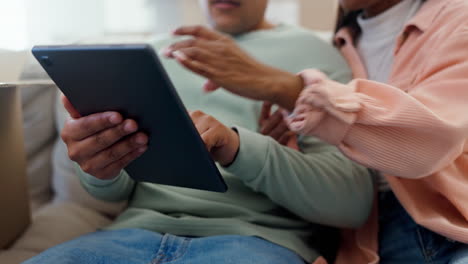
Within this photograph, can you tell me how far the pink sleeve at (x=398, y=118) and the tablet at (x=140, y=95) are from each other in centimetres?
17

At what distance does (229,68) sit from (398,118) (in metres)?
0.27

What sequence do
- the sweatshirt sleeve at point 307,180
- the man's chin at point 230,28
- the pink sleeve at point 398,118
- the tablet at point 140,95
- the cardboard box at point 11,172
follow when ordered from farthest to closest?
the man's chin at point 230,28
the cardboard box at point 11,172
the sweatshirt sleeve at point 307,180
the pink sleeve at point 398,118
the tablet at point 140,95

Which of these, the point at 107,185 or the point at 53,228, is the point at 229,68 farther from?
the point at 53,228

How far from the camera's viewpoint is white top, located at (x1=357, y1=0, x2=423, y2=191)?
868mm

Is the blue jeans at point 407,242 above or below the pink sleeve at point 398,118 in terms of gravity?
below

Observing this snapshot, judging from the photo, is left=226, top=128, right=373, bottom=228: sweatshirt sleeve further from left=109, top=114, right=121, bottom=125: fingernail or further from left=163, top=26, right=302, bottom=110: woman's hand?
left=109, top=114, right=121, bottom=125: fingernail

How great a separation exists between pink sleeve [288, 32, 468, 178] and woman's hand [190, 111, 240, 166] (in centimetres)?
10

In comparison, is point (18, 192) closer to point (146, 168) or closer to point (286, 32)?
point (146, 168)

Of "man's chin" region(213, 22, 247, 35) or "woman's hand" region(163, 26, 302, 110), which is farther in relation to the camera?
"man's chin" region(213, 22, 247, 35)

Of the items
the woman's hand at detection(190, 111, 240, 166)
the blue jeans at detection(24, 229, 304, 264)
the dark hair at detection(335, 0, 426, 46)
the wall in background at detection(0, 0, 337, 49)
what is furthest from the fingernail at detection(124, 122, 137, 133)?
the wall in background at detection(0, 0, 337, 49)

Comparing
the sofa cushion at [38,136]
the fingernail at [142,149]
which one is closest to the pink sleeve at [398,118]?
the fingernail at [142,149]

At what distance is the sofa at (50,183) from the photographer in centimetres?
93

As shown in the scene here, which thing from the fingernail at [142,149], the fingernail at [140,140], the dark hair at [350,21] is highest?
the fingernail at [140,140]

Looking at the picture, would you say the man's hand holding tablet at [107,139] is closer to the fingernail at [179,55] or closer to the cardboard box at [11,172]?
the fingernail at [179,55]
